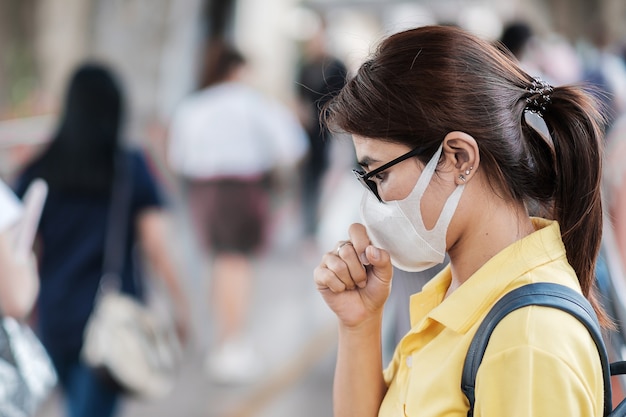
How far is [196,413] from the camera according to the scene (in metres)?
4.35

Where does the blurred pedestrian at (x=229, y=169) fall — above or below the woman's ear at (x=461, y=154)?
below

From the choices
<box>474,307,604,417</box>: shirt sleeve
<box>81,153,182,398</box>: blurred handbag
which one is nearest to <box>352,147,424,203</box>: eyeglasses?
<box>474,307,604,417</box>: shirt sleeve

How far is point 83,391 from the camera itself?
324 cm

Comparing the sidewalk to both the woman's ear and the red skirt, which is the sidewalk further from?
the woman's ear

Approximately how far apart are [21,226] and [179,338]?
1.49 m

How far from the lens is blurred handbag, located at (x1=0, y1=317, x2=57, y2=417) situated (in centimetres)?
203

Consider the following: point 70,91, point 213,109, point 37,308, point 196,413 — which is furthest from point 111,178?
point 213,109

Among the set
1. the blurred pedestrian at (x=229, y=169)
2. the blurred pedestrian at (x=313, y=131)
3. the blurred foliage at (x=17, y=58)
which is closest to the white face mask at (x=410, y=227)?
the blurred pedestrian at (x=229, y=169)

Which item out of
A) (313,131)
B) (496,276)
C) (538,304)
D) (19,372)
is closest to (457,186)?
(496,276)

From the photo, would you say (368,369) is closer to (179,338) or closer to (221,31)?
(179,338)

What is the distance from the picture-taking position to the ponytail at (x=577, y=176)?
142 cm

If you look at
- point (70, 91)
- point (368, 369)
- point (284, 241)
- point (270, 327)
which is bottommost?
point (284, 241)

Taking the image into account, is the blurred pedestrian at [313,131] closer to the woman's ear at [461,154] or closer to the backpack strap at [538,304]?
the woman's ear at [461,154]

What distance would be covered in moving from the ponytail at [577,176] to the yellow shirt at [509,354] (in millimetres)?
46
